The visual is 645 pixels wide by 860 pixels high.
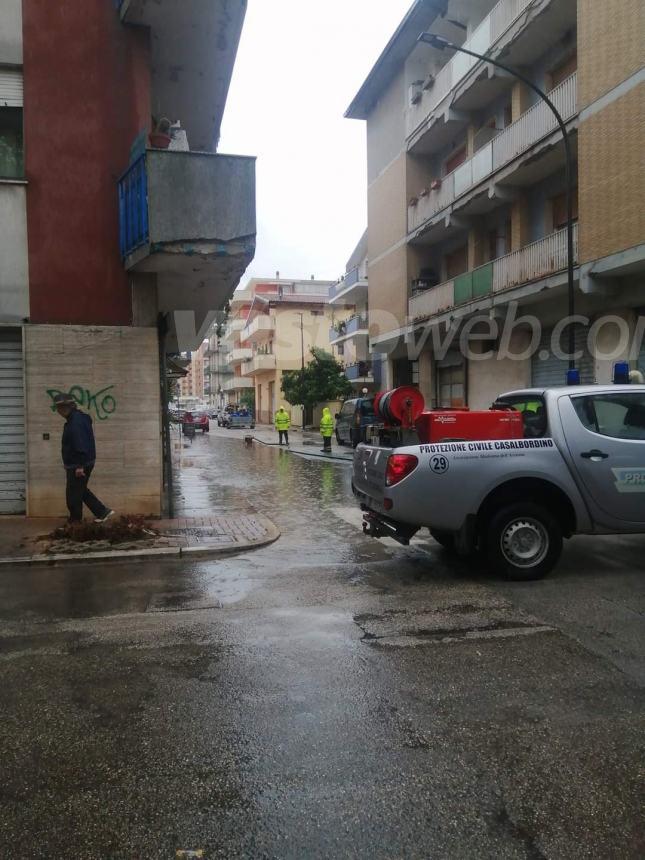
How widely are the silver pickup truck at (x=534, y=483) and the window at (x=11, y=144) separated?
7.05 m

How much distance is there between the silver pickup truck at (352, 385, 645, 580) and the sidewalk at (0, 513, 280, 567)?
242 cm

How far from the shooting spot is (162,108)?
12344 millimetres

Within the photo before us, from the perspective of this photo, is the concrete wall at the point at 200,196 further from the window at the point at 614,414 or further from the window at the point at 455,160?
the window at the point at 455,160

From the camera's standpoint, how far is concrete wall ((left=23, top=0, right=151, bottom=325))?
9297 millimetres

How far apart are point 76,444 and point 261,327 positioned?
49.0 m

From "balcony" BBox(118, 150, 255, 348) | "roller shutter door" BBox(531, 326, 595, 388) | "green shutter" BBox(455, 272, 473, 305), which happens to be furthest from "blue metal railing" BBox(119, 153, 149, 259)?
"green shutter" BBox(455, 272, 473, 305)

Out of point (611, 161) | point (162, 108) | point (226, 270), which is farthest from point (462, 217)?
point (226, 270)

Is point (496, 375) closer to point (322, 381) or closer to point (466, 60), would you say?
point (466, 60)

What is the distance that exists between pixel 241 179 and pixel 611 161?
31.1 ft

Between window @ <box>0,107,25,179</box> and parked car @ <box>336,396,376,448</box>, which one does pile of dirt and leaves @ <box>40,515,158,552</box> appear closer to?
window @ <box>0,107,25,179</box>

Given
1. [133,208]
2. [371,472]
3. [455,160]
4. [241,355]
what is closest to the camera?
[371,472]

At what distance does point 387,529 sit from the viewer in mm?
6305

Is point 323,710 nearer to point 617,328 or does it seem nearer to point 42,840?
point 42,840

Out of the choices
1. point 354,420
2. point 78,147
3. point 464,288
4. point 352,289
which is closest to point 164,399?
point 78,147
